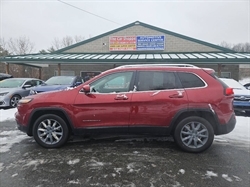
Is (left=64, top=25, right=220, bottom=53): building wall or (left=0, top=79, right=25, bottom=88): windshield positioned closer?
(left=0, top=79, right=25, bottom=88): windshield

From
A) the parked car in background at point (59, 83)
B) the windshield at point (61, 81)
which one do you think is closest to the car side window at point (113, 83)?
the parked car in background at point (59, 83)

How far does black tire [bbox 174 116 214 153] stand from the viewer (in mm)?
4027

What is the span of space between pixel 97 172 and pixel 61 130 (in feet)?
4.70

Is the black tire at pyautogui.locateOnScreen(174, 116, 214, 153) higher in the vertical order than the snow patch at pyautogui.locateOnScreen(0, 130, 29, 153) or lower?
higher

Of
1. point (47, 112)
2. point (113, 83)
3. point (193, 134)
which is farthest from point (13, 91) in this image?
point (193, 134)

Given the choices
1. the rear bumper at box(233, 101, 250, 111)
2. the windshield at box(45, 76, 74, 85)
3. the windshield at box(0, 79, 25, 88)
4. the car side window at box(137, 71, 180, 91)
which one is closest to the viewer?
the car side window at box(137, 71, 180, 91)

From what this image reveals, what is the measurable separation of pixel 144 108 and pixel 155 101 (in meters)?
0.26

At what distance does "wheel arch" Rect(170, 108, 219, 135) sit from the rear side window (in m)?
0.50

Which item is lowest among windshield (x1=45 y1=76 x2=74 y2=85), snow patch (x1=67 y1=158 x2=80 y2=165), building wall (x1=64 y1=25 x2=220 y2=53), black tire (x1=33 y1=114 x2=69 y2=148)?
snow patch (x1=67 y1=158 x2=80 y2=165)

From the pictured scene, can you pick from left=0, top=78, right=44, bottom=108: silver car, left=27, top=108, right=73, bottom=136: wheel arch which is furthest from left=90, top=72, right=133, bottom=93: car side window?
left=0, top=78, right=44, bottom=108: silver car

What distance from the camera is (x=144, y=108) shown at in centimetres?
403

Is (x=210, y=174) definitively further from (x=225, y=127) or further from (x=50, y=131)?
(x=50, y=131)

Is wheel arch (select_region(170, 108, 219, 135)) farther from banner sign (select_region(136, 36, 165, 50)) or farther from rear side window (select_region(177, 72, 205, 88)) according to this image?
banner sign (select_region(136, 36, 165, 50))

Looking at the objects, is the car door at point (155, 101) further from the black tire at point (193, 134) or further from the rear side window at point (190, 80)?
the black tire at point (193, 134)
